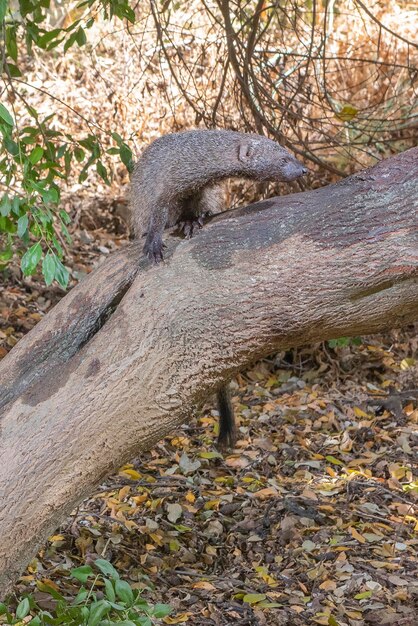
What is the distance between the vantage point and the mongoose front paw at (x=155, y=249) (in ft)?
8.82

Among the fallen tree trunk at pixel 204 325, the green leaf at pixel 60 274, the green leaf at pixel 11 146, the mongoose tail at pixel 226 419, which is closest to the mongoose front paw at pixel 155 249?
the fallen tree trunk at pixel 204 325

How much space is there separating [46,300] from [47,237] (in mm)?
2765

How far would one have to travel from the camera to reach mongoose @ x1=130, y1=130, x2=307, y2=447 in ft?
10.9

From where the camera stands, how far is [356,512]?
3740 millimetres

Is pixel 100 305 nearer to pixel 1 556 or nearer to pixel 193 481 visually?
pixel 1 556

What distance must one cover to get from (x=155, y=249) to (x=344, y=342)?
2347mm

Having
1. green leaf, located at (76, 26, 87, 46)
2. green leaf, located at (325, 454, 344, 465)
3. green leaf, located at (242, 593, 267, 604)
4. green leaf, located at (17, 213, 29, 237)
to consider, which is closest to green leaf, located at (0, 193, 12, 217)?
green leaf, located at (17, 213, 29, 237)

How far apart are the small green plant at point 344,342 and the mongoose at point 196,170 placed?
4.66 feet

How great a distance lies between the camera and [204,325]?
247 centimetres

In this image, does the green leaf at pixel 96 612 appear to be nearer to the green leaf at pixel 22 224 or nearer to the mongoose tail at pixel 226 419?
the green leaf at pixel 22 224

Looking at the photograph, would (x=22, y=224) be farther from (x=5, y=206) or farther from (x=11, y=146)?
(x=11, y=146)

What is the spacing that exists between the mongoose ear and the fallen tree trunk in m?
0.89

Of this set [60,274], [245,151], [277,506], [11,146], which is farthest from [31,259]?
[277,506]

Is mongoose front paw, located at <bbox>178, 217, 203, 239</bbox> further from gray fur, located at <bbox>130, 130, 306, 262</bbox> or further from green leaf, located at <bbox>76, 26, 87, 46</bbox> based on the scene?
green leaf, located at <bbox>76, 26, 87, 46</bbox>
